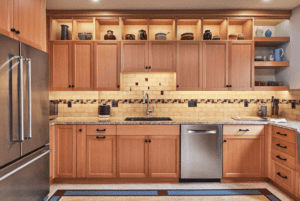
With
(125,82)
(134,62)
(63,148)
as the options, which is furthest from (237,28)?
(63,148)

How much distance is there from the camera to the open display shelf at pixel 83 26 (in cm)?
307

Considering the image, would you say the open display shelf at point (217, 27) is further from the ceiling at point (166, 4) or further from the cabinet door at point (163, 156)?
the cabinet door at point (163, 156)

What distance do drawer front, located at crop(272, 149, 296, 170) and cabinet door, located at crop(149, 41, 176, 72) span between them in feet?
6.15

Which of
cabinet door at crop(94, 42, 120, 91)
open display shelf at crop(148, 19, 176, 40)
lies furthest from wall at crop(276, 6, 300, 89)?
cabinet door at crop(94, 42, 120, 91)

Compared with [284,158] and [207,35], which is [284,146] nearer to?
[284,158]

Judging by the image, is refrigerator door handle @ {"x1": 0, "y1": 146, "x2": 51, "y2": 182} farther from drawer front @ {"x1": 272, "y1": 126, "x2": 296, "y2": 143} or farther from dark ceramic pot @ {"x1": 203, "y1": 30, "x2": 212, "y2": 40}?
drawer front @ {"x1": 272, "y1": 126, "x2": 296, "y2": 143}

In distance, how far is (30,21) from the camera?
6.44ft

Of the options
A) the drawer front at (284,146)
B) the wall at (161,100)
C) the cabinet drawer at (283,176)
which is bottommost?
the cabinet drawer at (283,176)

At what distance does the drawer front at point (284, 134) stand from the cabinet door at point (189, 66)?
1.20m

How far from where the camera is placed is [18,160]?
1.65 meters

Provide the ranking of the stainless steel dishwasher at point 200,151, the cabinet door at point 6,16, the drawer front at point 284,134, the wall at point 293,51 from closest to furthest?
the cabinet door at point 6,16, the drawer front at point 284,134, the stainless steel dishwasher at point 200,151, the wall at point 293,51

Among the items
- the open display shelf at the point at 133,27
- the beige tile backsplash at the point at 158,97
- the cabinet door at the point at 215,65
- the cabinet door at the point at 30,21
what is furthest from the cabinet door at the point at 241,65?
the cabinet door at the point at 30,21

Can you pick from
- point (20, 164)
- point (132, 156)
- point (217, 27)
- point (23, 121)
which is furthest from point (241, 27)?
point (20, 164)

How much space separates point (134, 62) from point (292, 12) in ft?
8.57
